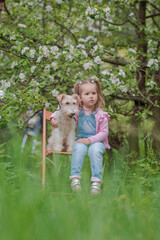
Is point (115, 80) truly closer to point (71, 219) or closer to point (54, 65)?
point (54, 65)

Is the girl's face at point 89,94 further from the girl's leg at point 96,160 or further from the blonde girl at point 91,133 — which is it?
the girl's leg at point 96,160

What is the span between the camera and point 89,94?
419cm

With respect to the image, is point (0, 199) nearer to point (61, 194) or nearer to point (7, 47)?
point (61, 194)

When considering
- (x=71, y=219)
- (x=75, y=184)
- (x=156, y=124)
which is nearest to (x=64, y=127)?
(x=75, y=184)

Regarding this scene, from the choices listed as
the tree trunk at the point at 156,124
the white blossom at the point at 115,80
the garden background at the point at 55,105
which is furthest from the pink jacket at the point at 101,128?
the tree trunk at the point at 156,124

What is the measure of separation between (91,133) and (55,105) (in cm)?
187

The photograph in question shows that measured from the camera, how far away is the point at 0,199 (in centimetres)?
257

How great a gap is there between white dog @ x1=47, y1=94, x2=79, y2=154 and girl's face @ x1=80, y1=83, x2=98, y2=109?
100mm

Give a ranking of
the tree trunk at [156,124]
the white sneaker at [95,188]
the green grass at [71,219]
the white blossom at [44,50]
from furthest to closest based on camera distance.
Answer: the tree trunk at [156,124] → the white blossom at [44,50] → the white sneaker at [95,188] → the green grass at [71,219]

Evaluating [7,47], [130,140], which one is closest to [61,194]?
[7,47]

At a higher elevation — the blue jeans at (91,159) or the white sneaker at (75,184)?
the blue jeans at (91,159)

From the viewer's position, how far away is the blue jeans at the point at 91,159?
149 inches

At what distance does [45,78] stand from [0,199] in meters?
2.48

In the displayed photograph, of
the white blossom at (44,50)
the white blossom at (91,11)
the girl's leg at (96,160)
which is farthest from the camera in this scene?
the white blossom at (44,50)
